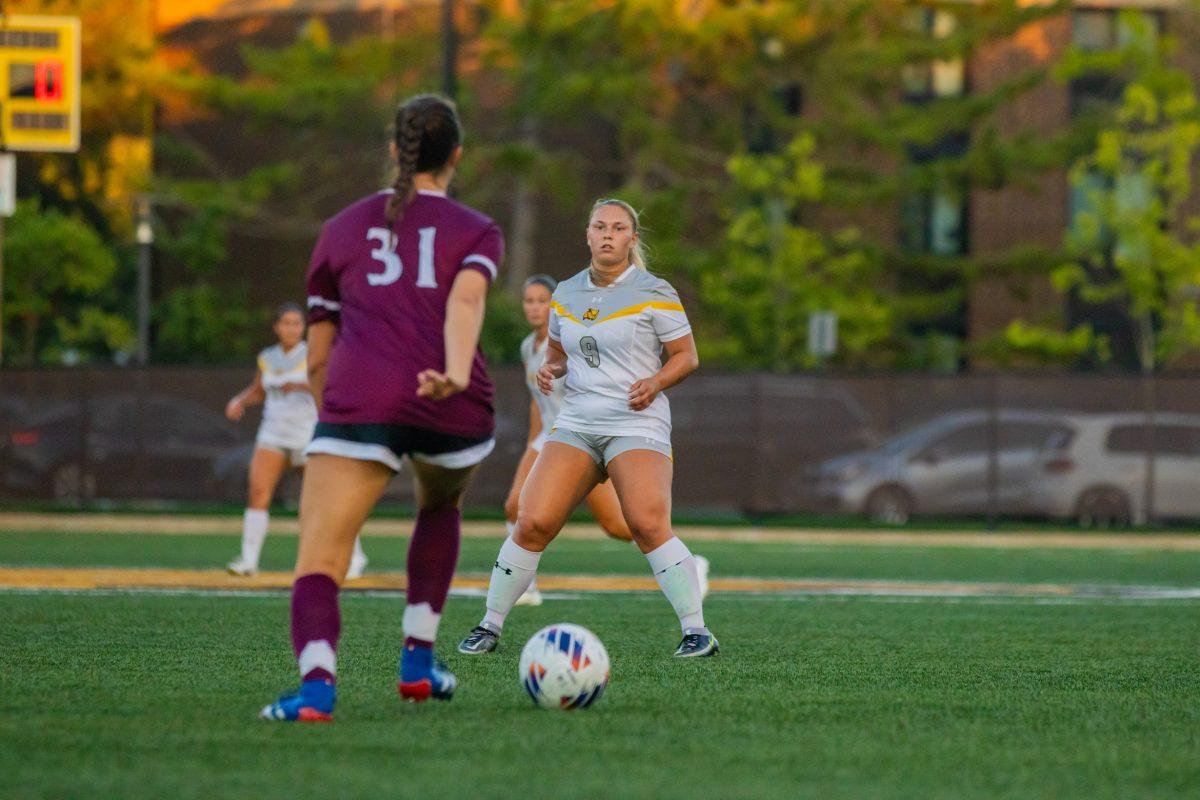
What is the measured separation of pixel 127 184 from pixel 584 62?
9.45 metres

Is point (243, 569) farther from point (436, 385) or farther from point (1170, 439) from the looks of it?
point (1170, 439)

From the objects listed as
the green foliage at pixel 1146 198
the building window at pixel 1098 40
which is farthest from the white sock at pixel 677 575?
the building window at pixel 1098 40

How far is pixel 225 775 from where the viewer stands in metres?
5.39

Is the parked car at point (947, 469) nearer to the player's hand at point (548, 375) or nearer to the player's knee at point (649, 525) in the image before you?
the player's hand at point (548, 375)

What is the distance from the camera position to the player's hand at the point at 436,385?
6160 millimetres

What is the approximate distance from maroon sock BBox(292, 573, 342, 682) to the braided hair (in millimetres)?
1208

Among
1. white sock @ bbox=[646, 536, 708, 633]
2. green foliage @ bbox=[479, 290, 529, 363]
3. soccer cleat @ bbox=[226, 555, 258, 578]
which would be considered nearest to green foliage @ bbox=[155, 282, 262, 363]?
green foliage @ bbox=[479, 290, 529, 363]

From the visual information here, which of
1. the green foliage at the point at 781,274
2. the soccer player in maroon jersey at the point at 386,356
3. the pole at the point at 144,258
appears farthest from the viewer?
the pole at the point at 144,258

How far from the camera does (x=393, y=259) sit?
20.8ft

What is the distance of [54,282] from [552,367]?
108ft

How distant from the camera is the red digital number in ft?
75.7

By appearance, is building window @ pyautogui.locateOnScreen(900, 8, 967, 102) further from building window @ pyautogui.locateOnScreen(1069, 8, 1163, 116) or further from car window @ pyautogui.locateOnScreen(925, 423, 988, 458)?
car window @ pyautogui.locateOnScreen(925, 423, 988, 458)

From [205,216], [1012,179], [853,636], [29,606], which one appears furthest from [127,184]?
→ [853,636]

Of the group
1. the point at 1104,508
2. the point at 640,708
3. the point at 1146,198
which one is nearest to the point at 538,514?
the point at 640,708
